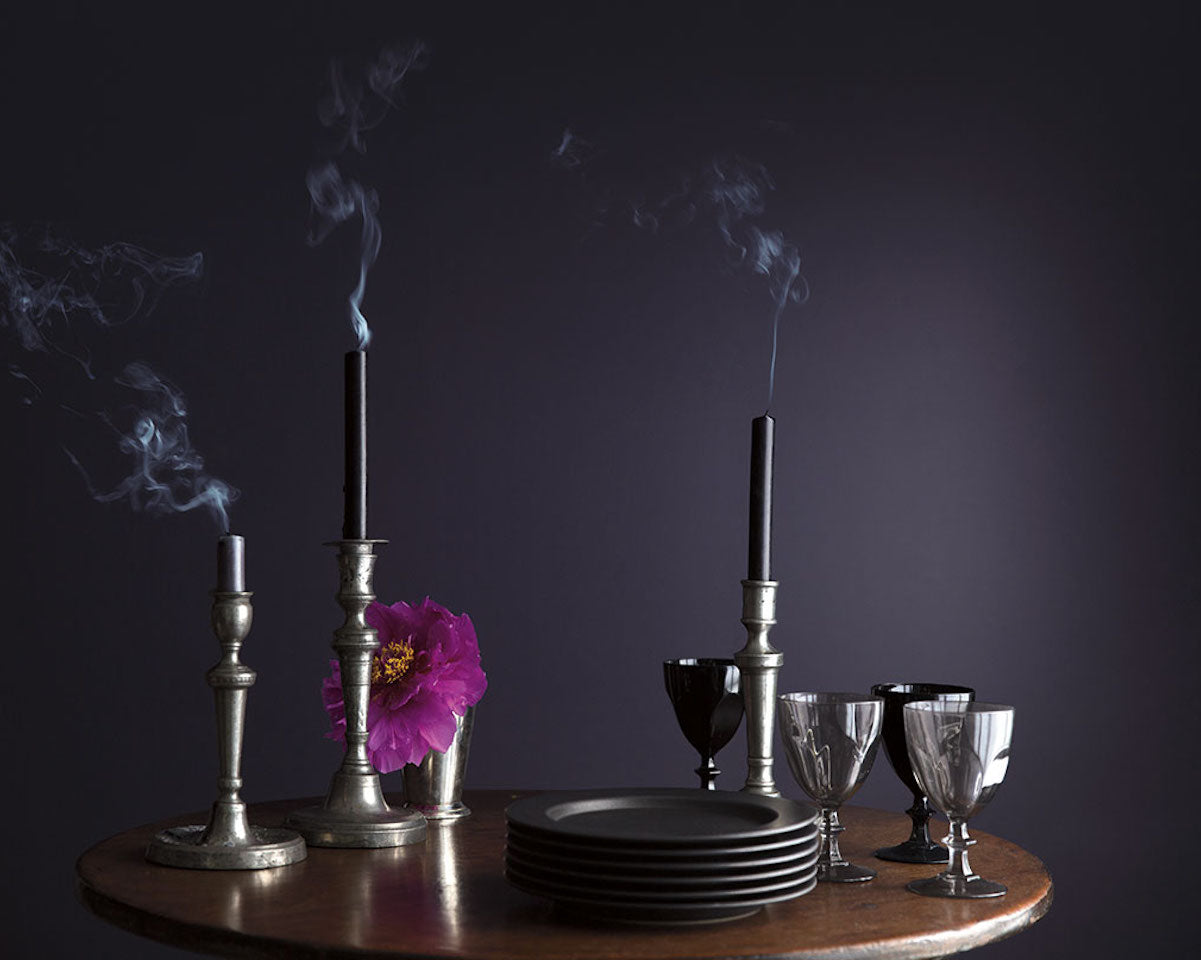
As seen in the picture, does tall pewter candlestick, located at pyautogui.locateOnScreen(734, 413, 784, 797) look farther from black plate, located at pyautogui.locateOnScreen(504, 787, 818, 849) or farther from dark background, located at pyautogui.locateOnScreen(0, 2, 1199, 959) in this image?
dark background, located at pyautogui.locateOnScreen(0, 2, 1199, 959)

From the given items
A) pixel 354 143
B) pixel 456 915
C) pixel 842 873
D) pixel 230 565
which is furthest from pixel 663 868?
pixel 354 143

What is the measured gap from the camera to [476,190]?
250cm

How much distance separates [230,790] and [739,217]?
1.63 m

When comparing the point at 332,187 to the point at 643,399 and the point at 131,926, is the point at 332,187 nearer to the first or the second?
the point at 643,399

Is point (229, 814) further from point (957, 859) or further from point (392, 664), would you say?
point (957, 859)

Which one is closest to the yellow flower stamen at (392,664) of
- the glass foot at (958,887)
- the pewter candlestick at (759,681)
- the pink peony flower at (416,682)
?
the pink peony flower at (416,682)

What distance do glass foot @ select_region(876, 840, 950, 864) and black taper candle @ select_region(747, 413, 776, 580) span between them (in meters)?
0.30

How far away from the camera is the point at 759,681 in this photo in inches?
56.9

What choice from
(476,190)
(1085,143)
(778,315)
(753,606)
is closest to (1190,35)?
(1085,143)

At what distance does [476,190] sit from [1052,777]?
4.88ft

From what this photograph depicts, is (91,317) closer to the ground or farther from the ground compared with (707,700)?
farther from the ground

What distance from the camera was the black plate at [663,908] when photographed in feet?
3.39

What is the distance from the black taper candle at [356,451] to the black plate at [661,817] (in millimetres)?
328

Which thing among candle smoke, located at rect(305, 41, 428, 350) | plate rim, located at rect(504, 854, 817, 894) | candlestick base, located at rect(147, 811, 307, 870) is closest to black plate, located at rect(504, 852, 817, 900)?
plate rim, located at rect(504, 854, 817, 894)
